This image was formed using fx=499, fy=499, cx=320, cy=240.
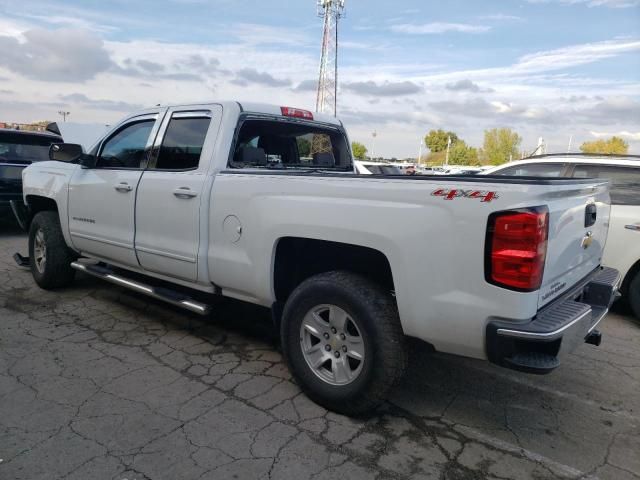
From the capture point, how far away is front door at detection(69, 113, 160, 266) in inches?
167

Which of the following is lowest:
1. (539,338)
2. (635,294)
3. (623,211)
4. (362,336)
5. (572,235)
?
(635,294)

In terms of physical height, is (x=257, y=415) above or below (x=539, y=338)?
below

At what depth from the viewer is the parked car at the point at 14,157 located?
8.55m

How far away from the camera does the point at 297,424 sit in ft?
9.56

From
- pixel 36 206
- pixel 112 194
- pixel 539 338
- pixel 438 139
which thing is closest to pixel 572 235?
pixel 539 338

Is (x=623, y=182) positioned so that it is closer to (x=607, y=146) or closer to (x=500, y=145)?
(x=607, y=146)

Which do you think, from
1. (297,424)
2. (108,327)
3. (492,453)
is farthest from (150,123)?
(492,453)

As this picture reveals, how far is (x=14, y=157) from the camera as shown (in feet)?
28.9

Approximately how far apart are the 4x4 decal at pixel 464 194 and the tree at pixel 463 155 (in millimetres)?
96931

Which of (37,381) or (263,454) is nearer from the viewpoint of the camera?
(263,454)

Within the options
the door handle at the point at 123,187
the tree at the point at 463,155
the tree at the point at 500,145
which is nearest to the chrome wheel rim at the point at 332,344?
the door handle at the point at 123,187

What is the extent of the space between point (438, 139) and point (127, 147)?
117694 mm

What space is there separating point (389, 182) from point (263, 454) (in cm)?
158

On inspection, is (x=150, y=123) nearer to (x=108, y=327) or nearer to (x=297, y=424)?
(x=108, y=327)
